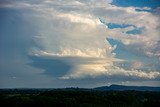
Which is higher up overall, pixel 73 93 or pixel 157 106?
pixel 73 93

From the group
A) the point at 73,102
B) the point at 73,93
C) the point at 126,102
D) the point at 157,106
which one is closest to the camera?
the point at 157,106

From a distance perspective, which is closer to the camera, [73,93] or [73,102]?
[73,102]

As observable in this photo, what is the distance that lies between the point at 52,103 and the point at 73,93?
2974 cm

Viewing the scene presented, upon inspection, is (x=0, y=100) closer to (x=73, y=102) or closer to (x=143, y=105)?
(x=73, y=102)

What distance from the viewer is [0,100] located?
112 meters

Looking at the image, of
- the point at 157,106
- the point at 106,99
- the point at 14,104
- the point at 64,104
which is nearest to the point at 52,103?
the point at 64,104

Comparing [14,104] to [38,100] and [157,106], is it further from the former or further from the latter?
[157,106]

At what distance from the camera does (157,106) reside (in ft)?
342

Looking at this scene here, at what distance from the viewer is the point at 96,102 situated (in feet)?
381

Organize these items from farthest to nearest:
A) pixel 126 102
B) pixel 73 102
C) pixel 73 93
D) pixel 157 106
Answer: pixel 73 93 < pixel 126 102 < pixel 73 102 < pixel 157 106

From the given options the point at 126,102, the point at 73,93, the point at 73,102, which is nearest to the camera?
the point at 73,102

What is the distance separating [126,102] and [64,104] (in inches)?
992

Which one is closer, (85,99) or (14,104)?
(14,104)

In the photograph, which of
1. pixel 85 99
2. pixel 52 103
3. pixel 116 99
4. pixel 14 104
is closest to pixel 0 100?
pixel 14 104
